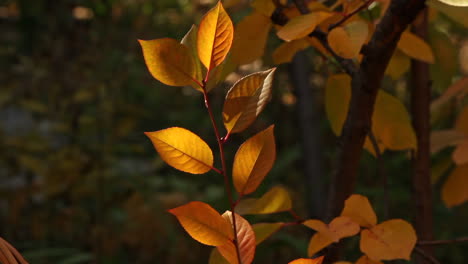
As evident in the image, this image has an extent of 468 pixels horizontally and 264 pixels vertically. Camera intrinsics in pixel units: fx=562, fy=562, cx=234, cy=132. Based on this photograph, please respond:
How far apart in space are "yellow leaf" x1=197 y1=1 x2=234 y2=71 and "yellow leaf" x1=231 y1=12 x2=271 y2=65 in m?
0.12

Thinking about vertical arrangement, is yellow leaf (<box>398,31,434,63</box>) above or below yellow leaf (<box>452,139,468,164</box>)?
above

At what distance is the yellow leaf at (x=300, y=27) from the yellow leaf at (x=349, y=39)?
0.05ft

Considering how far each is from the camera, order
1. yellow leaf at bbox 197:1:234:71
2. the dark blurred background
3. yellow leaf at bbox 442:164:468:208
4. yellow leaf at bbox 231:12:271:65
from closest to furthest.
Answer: yellow leaf at bbox 197:1:234:71
yellow leaf at bbox 231:12:271:65
yellow leaf at bbox 442:164:468:208
the dark blurred background

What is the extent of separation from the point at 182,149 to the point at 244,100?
1.9 inches

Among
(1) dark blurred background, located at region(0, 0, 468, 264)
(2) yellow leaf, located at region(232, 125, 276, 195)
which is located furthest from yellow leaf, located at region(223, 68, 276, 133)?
(1) dark blurred background, located at region(0, 0, 468, 264)

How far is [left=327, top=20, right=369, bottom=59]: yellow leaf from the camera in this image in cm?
38

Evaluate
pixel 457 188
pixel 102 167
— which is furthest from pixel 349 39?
pixel 102 167

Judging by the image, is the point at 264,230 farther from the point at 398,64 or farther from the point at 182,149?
the point at 398,64

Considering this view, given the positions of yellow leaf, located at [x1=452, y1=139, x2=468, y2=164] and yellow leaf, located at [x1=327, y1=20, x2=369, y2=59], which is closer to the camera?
yellow leaf, located at [x1=327, y1=20, x2=369, y2=59]

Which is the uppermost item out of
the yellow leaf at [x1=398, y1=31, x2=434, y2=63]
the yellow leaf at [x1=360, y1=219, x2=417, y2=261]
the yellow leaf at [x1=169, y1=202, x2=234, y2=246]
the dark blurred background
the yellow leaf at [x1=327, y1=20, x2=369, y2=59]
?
the yellow leaf at [x1=327, y1=20, x2=369, y2=59]

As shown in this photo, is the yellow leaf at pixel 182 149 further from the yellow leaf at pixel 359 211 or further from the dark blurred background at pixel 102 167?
the dark blurred background at pixel 102 167

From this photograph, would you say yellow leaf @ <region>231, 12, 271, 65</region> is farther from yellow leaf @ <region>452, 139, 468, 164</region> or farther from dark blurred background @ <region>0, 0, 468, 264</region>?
dark blurred background @ <region>0, 0, 468, 264</region>

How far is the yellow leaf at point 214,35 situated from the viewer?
0.33 metres

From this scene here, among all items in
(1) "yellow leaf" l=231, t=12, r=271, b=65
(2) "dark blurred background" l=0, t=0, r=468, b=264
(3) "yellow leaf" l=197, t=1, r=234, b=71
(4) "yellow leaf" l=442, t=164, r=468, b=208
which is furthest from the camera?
(2) "dark blurred background" l=0, t=0, r=468, b=264
